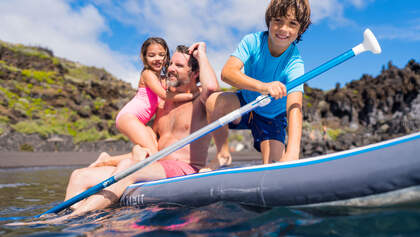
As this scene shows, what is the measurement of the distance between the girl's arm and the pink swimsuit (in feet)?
0.39

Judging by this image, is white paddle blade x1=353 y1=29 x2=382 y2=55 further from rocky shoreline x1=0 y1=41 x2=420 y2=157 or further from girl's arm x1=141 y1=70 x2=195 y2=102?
rocky shoreline x1=0 y1=41 x2=420 y2=157

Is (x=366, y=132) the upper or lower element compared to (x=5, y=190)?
upper

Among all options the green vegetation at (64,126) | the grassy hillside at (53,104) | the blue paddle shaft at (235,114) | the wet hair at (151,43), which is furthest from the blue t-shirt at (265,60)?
the green vegetation at (64,126)

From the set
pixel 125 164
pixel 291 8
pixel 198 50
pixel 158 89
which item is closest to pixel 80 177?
pixel 125 164

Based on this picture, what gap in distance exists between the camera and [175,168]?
301cm

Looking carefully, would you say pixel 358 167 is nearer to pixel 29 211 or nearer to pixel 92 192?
pixel 92 192

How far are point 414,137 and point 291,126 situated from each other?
1.03 m

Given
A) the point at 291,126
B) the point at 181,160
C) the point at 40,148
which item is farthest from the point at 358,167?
the point at 40,148

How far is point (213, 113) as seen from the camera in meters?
2.97

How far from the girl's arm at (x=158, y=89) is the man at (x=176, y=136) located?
89 mm

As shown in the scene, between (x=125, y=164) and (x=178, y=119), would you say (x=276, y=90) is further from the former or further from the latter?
(x=125, y=164)

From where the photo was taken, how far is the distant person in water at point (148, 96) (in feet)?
10.4

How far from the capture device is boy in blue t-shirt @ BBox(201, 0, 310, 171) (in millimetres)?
2582

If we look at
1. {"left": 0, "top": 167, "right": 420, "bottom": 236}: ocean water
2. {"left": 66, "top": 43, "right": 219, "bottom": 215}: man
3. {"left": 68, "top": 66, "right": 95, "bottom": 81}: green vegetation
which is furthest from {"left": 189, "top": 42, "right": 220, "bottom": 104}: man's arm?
{"left": 68, "top": 66, "right": 95, "bottom": 81}: green vegetation
